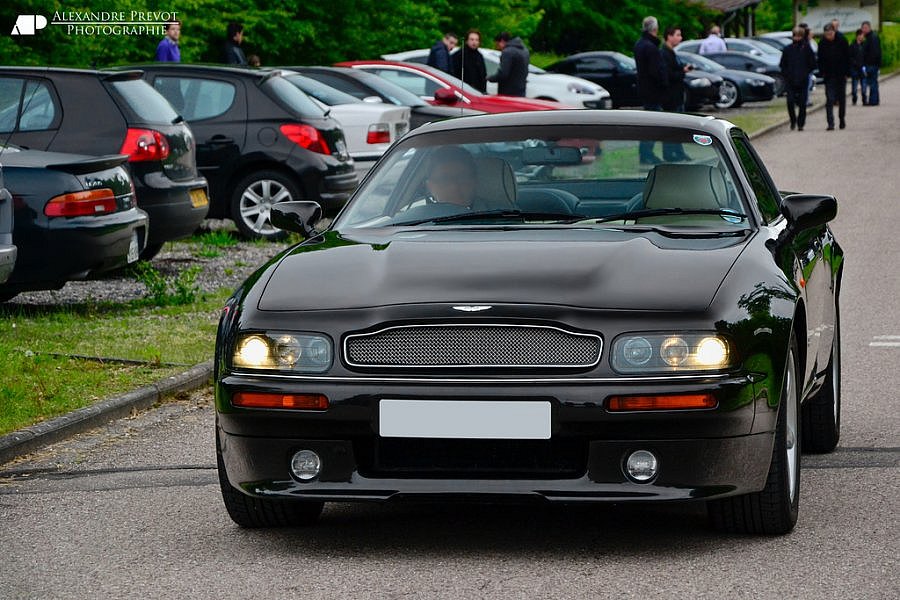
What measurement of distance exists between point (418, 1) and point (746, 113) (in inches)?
309

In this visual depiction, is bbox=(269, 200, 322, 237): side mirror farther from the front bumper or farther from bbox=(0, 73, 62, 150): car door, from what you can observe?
bbox=(0, 73, 62, 150): car door

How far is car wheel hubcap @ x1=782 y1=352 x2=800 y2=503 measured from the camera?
5.48 m

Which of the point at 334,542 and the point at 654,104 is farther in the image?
the point at 654,104

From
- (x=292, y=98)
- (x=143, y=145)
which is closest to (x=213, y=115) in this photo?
(x=292, y=98)

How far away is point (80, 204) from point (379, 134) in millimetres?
7640

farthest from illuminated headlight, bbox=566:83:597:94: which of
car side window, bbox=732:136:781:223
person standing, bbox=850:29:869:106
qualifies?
car side window, bbox=732:136:781:223

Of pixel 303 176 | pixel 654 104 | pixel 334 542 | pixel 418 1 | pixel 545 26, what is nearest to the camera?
pixel 334 542

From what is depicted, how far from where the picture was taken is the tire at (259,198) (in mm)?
16078

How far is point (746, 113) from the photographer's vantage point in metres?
39.6

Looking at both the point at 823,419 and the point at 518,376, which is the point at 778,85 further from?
the point at 518,376

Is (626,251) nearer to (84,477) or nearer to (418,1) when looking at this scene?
(84,477)

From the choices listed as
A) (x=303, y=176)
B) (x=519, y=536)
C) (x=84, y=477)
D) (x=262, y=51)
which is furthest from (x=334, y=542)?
(x=262, y=51)

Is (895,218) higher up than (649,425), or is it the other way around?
(649,425)

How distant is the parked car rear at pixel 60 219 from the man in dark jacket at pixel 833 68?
2325 centimetres
